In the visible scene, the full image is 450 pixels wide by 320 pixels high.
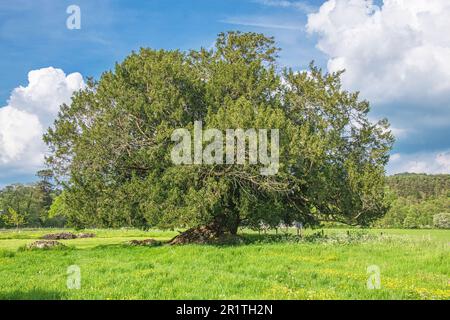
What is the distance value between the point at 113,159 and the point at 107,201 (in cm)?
262

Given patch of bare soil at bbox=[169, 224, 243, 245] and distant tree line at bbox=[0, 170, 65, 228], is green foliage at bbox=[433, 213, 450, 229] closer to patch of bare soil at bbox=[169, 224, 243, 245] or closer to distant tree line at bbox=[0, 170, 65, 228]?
distant tree line at bbox=[0, 170, 65, 228]

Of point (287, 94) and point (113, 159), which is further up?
point (287, 94)

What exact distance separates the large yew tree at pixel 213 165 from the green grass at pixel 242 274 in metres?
4.68

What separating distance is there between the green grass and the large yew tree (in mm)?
4683

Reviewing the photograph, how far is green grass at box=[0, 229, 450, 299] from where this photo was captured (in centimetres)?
1234

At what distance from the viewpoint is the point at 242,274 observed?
15555mm

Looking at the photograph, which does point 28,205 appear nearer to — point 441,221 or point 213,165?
point 213,165

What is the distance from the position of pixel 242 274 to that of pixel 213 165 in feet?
34.5

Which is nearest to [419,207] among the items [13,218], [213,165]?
[13,218]

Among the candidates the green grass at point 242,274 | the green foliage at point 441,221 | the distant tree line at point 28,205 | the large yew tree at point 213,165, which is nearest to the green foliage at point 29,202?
the distant tree line at point 28,205

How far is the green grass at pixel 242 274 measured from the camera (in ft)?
40.5

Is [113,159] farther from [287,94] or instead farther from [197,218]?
[287,94]
